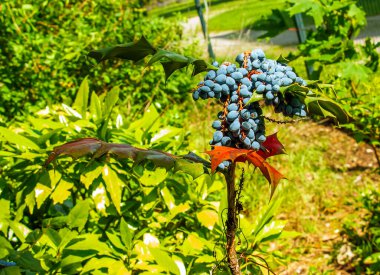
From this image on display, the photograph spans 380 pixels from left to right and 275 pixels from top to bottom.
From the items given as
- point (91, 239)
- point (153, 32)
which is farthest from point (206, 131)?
point (91, 239)

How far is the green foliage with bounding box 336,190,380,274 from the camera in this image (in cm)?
314

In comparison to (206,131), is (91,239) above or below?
above

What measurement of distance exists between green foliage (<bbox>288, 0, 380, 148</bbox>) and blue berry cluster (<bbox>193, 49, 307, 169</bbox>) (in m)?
2.03

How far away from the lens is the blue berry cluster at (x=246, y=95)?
122cm

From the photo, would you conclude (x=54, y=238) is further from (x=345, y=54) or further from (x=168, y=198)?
(x=345, y=54)

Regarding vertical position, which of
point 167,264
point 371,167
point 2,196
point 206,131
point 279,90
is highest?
point 279,90

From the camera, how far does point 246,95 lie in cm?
123

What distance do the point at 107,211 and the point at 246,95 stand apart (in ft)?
3.58

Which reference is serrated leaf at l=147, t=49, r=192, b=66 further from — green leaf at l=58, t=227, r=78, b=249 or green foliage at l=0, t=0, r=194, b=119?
green foliage at l=0, t=0, r=194, b=119

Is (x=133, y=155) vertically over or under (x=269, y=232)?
A: over

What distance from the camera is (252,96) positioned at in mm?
1197

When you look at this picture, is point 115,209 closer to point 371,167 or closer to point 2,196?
point 2,196

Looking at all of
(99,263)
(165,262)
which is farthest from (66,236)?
(165,262)

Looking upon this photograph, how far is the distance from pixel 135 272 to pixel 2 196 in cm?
63
